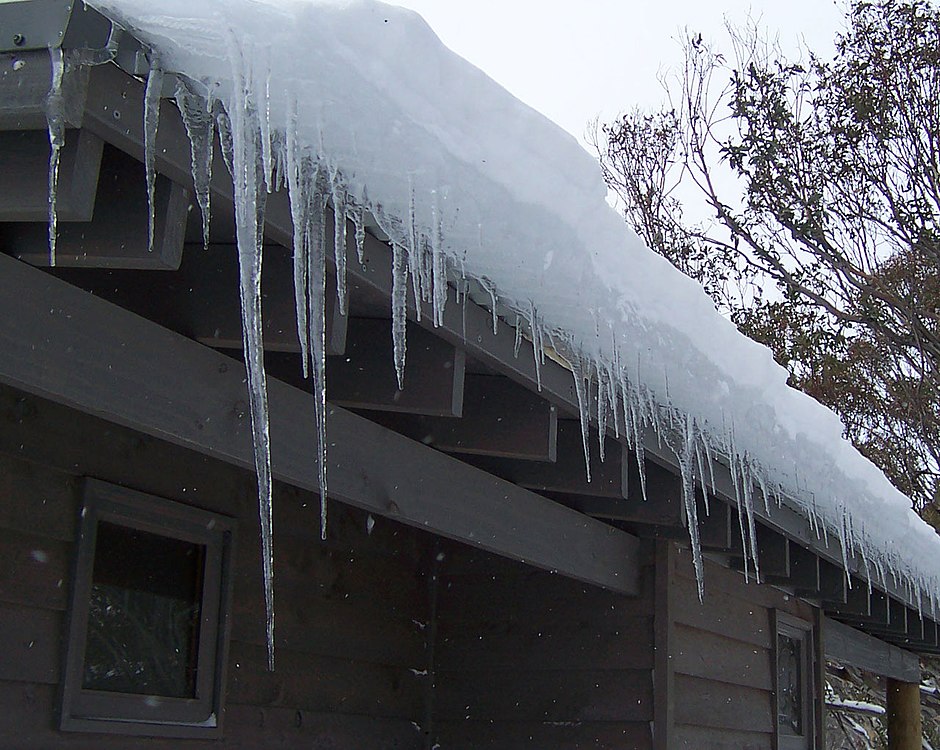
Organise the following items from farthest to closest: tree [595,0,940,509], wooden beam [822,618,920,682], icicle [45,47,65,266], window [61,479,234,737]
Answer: tree [595,0,940,509] → wooden beam [822,618,920,682] → window [61,479,234,737] → icicle [45,47,65,266]

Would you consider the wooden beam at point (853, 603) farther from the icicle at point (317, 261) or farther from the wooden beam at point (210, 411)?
the icicle at point (317, 261)

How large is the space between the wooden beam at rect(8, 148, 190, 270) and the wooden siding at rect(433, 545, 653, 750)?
2886 millimetres

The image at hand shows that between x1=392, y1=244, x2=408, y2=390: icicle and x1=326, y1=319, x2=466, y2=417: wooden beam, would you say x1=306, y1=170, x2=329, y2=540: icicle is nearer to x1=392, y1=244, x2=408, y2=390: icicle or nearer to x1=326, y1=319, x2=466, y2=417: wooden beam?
x1=392, y1=244, x2=408, y2=390: icicle

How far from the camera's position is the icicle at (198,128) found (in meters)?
1.50

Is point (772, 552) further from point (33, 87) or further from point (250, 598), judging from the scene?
point (33, 87)

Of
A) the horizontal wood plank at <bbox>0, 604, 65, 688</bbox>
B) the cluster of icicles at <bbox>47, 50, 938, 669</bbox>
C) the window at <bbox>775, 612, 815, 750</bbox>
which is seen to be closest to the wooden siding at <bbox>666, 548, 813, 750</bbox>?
the window at <bbox>775, 612, 815, 750</bbox>

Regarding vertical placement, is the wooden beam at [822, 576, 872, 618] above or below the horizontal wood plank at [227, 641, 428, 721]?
above

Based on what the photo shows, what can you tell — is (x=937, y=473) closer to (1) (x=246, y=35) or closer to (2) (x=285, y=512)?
(2) (x=285, y=512)

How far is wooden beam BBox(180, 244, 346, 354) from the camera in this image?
2.14m

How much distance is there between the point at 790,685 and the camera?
6016mm

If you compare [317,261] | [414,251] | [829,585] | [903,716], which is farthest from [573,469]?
[903,716]

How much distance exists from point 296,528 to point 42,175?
258 centimetres

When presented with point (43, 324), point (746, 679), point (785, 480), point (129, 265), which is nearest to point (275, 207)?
point (129, 265)

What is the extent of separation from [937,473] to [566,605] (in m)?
11.6
